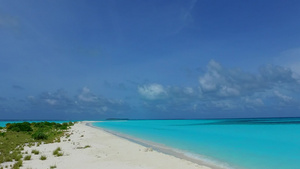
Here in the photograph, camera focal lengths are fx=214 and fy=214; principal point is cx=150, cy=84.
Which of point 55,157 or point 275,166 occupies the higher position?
point 55,157

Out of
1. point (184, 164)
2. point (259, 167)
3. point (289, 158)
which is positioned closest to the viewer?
point (184, 164)

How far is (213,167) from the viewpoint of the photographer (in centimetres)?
1344

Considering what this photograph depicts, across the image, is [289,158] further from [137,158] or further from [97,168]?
[97,168]

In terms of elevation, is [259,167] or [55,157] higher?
[55,157]

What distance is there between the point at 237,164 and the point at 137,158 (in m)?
6.93

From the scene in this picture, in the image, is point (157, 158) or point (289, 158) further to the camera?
point (289, 158)

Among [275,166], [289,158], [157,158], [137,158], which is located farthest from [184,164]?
[289,158]

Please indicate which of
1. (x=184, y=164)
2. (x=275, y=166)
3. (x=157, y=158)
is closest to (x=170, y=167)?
(x=184, y=164)

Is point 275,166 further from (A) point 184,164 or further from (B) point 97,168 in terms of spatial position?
(B) point 97,168

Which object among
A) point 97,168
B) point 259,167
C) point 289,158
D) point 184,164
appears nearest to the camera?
point 97,168

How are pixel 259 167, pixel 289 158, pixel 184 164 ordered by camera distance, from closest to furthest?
pixel 184 164 < pixel 259 167 < pixel 289 158

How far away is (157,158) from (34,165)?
303 inches

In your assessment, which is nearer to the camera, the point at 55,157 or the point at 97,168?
the point at 97,168

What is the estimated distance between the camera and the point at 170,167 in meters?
12.4
